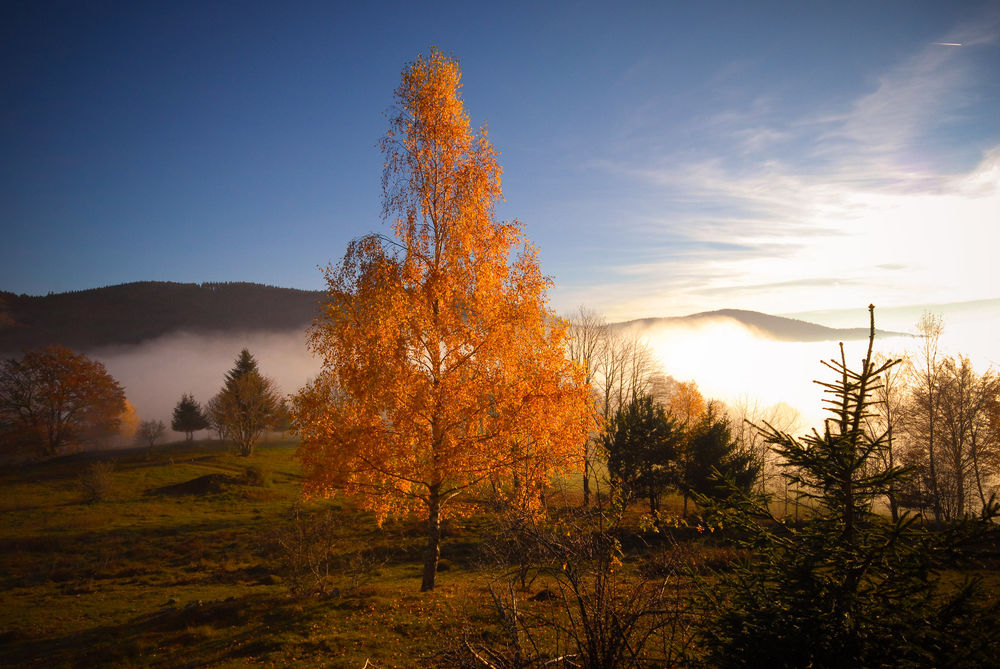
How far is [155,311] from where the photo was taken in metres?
145

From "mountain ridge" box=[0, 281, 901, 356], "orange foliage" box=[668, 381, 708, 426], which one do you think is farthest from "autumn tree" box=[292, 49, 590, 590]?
"mountain ridge" box=[0, 281, 901, 356]

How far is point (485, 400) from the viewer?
1041 centimetres

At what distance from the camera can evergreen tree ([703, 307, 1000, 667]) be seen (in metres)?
3.76

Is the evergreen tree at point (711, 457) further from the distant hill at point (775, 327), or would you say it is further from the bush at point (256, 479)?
the distant hill at point (775, 327)

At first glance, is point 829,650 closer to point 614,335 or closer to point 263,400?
point 614,335

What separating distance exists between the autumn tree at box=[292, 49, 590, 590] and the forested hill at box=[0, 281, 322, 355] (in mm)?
114612

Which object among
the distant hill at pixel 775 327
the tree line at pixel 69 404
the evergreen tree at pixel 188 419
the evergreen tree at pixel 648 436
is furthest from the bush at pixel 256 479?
the distant hill at pixel 775 327

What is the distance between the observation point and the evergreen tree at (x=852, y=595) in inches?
148

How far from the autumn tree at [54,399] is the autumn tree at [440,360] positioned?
56.5 metres

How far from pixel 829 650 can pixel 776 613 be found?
0.44 m

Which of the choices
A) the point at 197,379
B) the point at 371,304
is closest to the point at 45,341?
the point at 197,379

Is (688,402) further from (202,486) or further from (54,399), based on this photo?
(54,399)

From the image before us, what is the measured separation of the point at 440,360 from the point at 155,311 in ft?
585

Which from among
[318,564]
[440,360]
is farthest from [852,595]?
[318,564]
